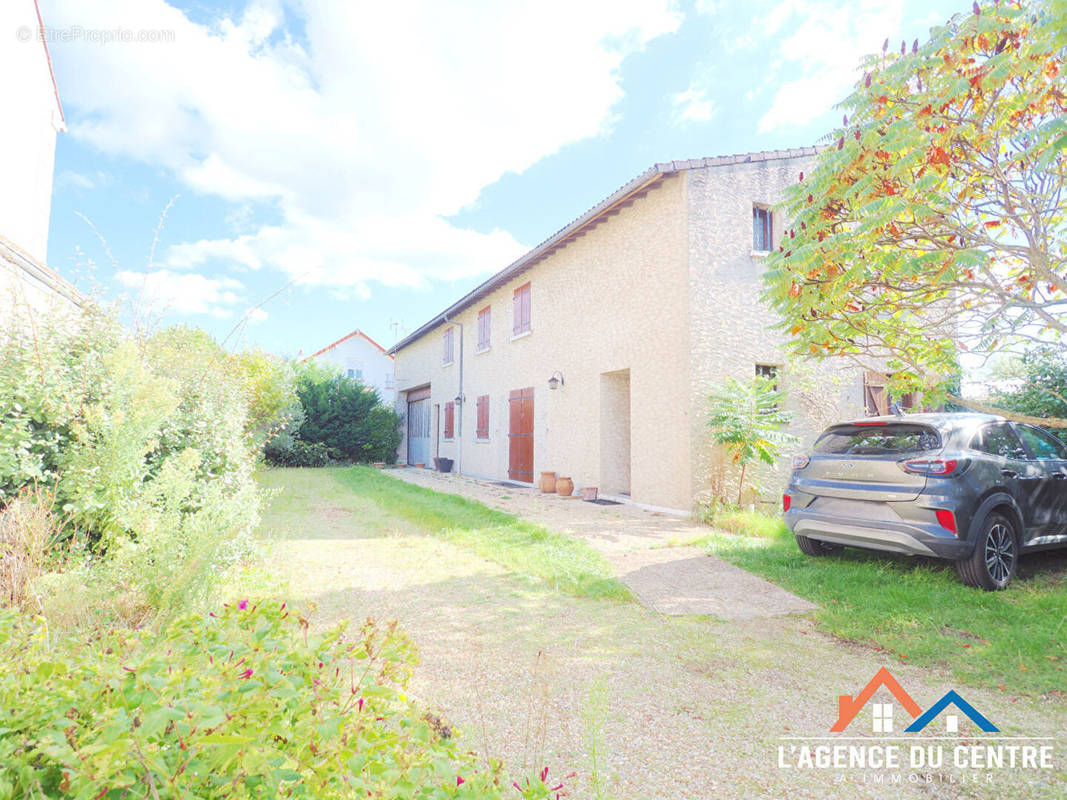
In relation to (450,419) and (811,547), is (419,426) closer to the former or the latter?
→ (450,419)

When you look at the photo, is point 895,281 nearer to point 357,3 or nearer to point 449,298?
point 357,3

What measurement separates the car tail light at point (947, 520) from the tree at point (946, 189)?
1.32 meters

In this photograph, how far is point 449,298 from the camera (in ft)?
57.8

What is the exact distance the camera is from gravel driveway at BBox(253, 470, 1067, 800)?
7.09 feet

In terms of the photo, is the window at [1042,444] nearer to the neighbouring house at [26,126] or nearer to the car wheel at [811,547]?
the car wheel at [811,547]

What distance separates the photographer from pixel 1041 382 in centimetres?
764

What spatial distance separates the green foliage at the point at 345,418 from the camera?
20875mm

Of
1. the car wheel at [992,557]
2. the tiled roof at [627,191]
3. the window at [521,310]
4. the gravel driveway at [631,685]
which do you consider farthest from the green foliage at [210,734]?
the window at [521,310]

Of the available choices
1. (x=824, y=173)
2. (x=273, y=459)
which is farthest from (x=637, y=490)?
(x=273, y=459)

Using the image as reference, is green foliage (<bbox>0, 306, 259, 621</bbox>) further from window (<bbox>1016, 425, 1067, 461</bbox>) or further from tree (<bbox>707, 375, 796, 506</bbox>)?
window (<bbox>1016, 425, 1067, 461</bbox>)

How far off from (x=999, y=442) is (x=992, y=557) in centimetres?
113

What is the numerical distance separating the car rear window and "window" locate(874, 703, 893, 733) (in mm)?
2690

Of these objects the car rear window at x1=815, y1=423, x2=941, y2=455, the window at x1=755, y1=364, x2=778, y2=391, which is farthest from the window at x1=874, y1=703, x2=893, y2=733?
the window at x1=755, y1=364, x2=778, y2=391

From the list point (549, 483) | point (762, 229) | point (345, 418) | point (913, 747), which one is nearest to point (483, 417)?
point (549, 483)
